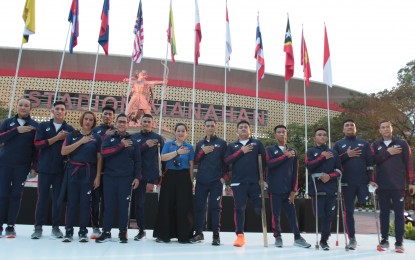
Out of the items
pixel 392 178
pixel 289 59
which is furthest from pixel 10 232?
pixel 289 59

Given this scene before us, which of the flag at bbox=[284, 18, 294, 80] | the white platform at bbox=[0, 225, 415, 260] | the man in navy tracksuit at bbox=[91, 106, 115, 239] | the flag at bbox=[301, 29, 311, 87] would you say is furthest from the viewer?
the flag at bbox=[301, 29, 311, 87]

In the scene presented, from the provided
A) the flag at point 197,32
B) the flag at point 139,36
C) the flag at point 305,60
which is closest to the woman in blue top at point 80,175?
the flag at point 197,32

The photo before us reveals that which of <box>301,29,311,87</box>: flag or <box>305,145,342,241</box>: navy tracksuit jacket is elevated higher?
<box>301,29,311,87</box>: flag

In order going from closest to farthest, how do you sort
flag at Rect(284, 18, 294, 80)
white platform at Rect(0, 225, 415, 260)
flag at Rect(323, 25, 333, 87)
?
1. white platform at Rect(0, 225, 415, 260)
2. flag at Rect(284, 18, 294, 80)
3. flag at Rect(323, 25, 333, 87)

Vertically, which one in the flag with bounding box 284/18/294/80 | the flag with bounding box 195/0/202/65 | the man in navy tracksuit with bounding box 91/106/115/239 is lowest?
the man in navy tracksuit with bounding box 91/106/115/239

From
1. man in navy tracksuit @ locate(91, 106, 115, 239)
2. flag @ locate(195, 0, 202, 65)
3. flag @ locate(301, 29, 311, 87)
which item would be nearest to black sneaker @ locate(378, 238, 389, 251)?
man in navy tracksuit @ locate(91, 106, 115, 239)

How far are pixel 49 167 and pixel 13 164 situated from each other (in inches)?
16.0

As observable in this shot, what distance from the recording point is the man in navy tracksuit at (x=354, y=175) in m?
3.90

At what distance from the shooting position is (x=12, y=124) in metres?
3.86

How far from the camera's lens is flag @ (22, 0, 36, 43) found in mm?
7777

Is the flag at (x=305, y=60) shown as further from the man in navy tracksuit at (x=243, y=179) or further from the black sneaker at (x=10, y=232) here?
the black sneaker at (x=10, y=232)

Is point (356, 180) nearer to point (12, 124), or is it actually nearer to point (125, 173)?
point (125, 173)

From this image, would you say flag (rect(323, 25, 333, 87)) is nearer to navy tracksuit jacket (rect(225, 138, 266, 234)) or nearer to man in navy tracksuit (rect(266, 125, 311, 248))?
man in navy tracksuit (rect(266, 125, 311, 248))

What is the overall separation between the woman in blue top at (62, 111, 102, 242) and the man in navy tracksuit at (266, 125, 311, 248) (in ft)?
6.93
